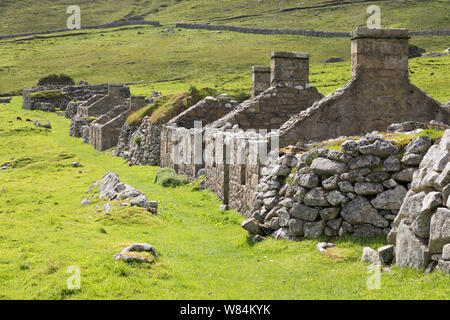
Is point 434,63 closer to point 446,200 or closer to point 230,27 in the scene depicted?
point 446,200

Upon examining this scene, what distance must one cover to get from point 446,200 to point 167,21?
173m

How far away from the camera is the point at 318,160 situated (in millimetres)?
11352

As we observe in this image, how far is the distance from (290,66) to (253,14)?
497ft

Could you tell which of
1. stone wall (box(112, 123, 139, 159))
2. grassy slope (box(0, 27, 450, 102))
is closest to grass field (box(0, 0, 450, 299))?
stone wall (box(112, 123, 139, 159))

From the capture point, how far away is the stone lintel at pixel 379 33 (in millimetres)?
16281

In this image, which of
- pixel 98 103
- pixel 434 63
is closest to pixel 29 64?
pixel 98 103

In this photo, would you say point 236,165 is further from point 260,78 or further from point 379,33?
point 260,78

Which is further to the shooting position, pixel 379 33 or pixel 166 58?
pixel 166 58

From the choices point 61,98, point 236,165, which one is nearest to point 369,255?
point 236,165

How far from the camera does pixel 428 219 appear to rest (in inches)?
309

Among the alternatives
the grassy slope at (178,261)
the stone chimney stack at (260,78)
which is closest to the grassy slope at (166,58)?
the stone chimney stack at (260,78)

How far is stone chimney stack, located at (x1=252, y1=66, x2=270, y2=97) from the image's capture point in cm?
2378

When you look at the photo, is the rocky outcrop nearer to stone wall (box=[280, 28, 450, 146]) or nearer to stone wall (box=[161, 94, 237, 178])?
stone wall (box=[280, 28, 450, 146])

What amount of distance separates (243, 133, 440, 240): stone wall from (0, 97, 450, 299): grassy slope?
0.43 m
